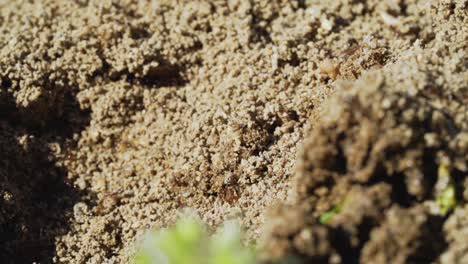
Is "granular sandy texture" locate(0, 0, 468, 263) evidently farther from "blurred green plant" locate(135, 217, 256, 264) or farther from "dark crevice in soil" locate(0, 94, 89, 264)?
"blurred green plant" locate(135, 217, 256, 264)

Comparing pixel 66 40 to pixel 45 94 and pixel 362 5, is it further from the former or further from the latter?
pixel 362 5

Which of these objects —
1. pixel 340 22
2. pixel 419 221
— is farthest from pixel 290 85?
pixel 419 221

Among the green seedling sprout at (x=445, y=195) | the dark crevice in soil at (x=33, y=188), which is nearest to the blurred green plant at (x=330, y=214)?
the green seedling sprout at (x=445, y=195)

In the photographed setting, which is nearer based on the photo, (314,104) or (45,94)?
(314,104)

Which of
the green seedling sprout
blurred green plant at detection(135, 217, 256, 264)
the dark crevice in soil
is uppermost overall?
the dark crevice in soil

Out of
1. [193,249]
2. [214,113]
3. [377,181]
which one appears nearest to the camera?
[193,249]

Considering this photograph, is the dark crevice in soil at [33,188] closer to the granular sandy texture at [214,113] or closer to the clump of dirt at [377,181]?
the granular sandy texture at [214,113]

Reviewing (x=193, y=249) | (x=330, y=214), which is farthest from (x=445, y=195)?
(x=193, y=249)

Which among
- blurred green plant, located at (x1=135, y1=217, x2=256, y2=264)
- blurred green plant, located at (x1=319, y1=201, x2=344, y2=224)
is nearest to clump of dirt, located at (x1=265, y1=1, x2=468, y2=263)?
blurred green plant, located at (x1=319, y1=201, x2=344, y2=224)

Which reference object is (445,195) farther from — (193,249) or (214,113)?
(214,113)
